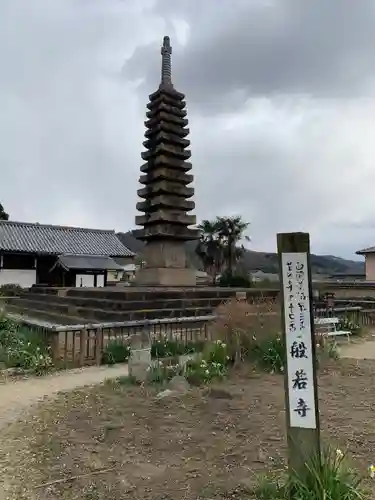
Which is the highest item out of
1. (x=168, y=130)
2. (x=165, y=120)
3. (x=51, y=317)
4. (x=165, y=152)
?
(x=165, y=120)

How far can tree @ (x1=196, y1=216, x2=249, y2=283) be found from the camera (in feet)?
152

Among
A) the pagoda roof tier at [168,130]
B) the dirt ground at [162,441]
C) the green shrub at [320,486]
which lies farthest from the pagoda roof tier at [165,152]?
the green shrub at [320,486]

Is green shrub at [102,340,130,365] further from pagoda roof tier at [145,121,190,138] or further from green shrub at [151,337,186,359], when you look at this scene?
pagoda roof tier at [145,121,190,138]

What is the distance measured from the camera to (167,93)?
20938 mm

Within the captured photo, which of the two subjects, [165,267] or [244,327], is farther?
[165,267]

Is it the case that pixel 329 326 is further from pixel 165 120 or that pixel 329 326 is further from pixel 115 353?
pixel 165 120

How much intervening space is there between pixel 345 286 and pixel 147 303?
51.8 ft

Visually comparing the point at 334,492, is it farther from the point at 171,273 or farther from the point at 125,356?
the point at 171,273

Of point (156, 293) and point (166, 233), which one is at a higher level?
point (166, 233)

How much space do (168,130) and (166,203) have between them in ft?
11.3

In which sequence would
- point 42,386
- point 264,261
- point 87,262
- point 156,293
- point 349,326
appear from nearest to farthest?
1. point 42,386
2. point 349,326
3. point 156,293
4. point 87,262
5. point 264,261

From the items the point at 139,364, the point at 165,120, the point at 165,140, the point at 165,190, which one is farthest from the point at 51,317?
the point at 165,120

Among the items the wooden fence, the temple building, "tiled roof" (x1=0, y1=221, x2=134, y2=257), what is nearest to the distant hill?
"tiled roof" (x1=0, y1=221, x2=134, y2=257)

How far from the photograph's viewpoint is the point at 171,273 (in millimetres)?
18859
